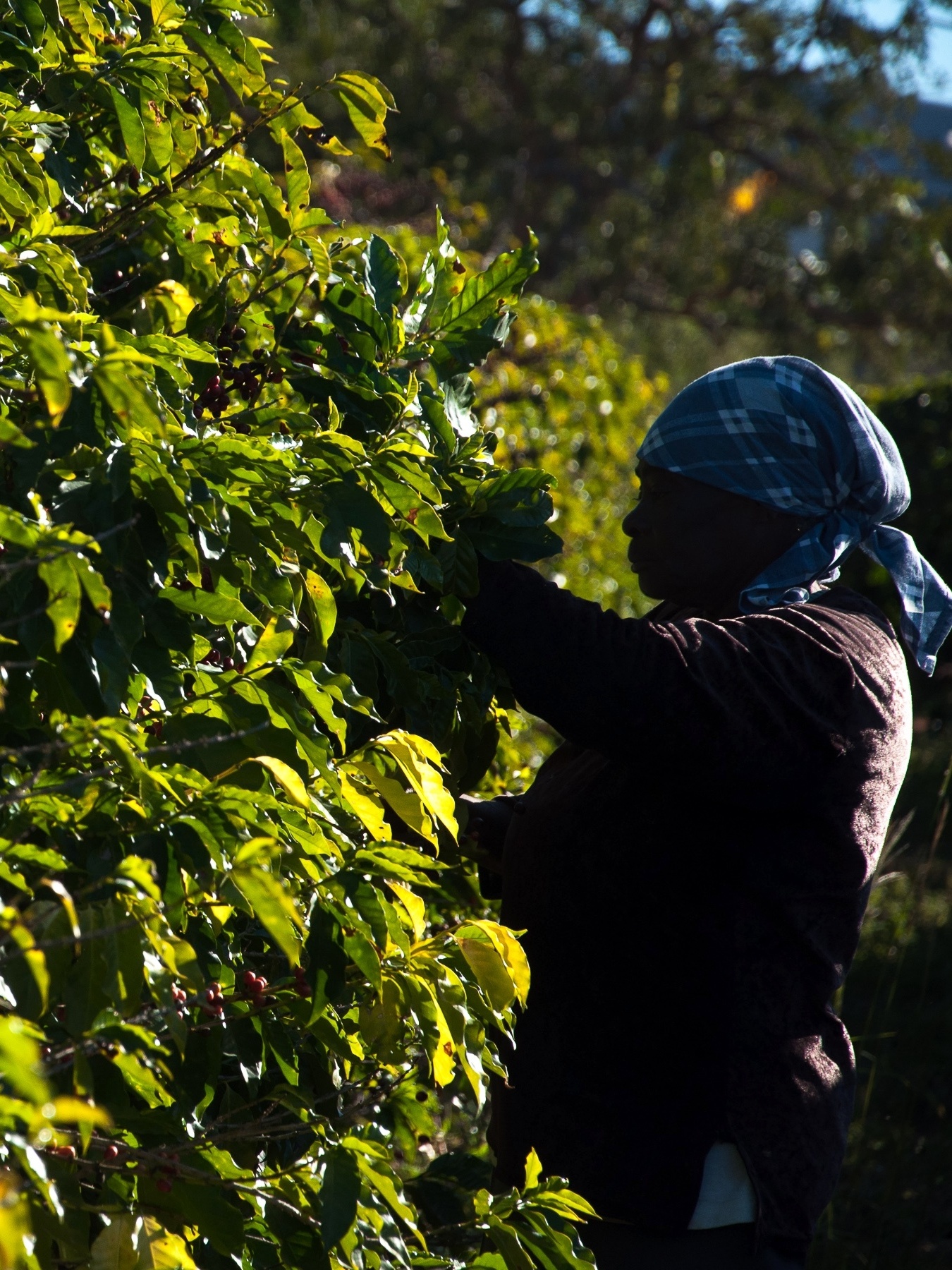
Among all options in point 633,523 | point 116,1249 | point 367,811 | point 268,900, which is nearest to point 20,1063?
point 268,900

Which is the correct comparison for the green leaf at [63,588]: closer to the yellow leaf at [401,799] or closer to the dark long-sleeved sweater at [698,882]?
the yellow leaf at [401,799]

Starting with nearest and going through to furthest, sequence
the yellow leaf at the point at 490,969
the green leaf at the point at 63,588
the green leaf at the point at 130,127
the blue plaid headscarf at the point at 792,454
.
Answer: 1. the green leaf at the point at 63,588
2. the yellow leaf at the point at 490,969
3. the green leaf at the point at 130,127
4. the blue plaid headscarf at the point at 792,454

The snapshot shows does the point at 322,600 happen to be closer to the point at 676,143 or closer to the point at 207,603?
the point at 207,603

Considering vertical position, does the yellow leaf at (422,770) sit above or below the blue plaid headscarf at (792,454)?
below

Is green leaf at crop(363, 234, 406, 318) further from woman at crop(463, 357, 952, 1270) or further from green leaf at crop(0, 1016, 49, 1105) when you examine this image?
green leaf at crop(0, 1016, 49, 1105)

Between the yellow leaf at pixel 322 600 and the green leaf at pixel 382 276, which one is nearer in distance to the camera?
the yellow leaf at pixel 322 600

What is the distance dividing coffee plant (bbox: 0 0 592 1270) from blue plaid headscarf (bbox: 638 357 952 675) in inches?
12.8

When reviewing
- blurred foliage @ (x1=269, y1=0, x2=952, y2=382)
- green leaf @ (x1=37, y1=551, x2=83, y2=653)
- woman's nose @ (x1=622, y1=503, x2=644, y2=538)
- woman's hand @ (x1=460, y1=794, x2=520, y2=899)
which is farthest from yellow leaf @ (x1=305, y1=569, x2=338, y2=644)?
blurred foliage @ (x1=269, y1=0, x2=952, y2=382)

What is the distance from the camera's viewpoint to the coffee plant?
1232 millimetres

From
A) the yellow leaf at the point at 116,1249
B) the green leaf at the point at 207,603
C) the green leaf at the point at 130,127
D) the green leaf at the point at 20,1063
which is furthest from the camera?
the green leaf at the point at 130,127

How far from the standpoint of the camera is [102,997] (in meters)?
1.19

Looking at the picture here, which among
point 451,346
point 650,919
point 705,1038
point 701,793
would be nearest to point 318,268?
point 451,346

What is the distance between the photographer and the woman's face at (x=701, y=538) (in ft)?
6.92

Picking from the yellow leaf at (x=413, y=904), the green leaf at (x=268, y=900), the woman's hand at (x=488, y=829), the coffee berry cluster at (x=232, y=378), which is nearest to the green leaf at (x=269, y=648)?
the yellow leaf at (x=413, y=904)
